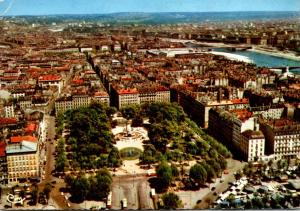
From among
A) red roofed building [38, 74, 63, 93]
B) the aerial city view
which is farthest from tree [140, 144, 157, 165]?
red roofed building [38, 74, 63, 93]

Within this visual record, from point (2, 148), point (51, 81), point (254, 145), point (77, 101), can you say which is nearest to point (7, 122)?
point (2, 148)

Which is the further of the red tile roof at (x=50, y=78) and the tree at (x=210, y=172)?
the red tile roof at (x=50, y=78)

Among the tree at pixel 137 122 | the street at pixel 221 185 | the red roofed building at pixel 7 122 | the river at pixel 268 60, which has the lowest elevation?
the street at pixel 221 185

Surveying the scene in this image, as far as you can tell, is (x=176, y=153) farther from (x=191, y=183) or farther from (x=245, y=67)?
(x=245, y=67)

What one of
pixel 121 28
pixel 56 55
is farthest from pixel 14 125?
pixel 121 28

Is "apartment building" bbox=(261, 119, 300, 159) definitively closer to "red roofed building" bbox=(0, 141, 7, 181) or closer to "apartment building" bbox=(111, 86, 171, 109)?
"red roofed building" bbox=(0, 141, 7, 181)

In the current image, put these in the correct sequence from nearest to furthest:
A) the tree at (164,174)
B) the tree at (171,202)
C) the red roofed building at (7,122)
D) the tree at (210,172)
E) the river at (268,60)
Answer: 1. the tree at (171,202)
2. the tree at (164,174)
3. the tree at (210,172)
4. the red roofed building at (7,122)
5. the river at (268,60)

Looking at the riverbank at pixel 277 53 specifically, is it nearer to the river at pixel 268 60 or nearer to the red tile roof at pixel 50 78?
the river at pixel 268 60

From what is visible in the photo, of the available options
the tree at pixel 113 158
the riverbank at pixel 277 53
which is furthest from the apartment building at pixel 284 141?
the riverbank at pixel 277 53
